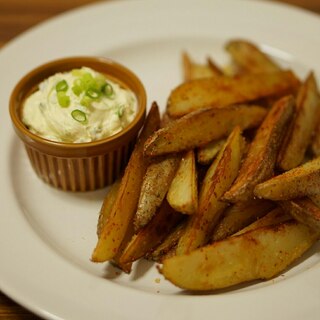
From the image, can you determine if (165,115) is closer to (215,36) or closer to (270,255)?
(270,255)

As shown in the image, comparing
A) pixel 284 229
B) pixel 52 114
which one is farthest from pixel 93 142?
pixel 284 229

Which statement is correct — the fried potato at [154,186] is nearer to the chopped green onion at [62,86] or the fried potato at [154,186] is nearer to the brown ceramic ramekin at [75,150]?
the brown ceramic ramekin at [75,150]

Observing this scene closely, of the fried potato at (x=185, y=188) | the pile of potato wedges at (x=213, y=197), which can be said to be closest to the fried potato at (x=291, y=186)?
the pile of potato wedges at (x=213, y=197)

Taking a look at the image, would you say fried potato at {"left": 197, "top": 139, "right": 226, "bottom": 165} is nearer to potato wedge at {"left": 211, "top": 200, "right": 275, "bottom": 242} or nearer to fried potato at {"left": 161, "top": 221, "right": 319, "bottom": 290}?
potato wedge at {"left": 211, "top": 200, "right": 275, "bottom": 242}

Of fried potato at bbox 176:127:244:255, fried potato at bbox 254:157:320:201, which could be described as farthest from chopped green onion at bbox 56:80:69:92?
fried potato at bbox 254:157:320:201

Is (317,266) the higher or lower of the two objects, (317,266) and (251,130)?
the lower

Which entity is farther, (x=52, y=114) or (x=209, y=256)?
(x=52, y=114)

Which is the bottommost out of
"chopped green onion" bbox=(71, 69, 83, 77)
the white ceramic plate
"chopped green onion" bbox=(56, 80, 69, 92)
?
the white ceramic plate
